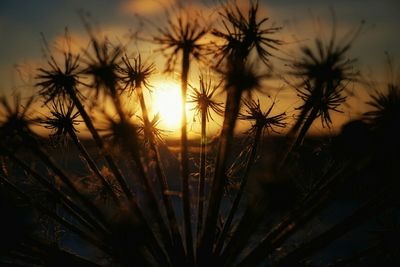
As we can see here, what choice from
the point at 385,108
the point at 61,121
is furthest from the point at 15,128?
the point at 385,108

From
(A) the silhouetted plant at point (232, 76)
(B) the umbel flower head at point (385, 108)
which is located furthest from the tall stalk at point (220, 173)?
(B) the umbel flower head at point (385, 108)

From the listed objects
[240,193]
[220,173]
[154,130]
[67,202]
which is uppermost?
[154,130]

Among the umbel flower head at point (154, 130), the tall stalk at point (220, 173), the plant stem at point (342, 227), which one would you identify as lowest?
the plant stem at point (342, 227)

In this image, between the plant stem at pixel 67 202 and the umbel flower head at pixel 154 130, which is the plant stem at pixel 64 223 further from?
the umbel flower head at pixel 154 130

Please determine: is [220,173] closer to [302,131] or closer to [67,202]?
[302,131]

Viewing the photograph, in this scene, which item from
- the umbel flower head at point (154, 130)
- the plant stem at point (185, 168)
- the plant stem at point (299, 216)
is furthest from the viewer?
the umbel flower head at point (154, 130)

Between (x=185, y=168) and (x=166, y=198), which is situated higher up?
(x=185, y=168)

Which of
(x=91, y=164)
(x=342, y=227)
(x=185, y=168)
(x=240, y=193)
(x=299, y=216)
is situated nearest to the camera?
(x=342, y=227)

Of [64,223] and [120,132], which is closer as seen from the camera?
[120,132]

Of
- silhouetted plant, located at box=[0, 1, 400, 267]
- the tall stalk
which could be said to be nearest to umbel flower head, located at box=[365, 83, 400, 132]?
silhouetted plant, located at box=[0, 1, 400, 267]

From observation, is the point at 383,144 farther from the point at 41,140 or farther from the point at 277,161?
the point at 41,140

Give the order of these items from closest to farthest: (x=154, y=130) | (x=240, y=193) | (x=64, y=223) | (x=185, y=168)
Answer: (x=185, y=168) → (x=64, y=223) → (x=240, y=193) → (x=154, y=130)
